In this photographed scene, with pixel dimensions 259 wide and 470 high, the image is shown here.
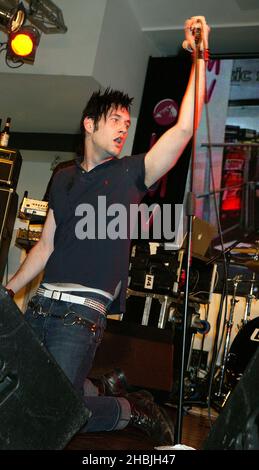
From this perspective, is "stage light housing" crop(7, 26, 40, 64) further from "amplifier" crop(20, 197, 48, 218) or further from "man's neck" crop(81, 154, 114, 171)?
"man's neck" crop(81, 154, 114, 171)

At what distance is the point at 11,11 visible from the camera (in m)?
5.29

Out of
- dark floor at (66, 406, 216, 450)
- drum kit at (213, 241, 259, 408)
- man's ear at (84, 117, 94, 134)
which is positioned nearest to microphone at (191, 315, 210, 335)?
drum kit at (213, 241, 259, 408)

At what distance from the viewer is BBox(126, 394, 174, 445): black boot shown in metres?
2.86

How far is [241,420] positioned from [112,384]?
2.28 metres

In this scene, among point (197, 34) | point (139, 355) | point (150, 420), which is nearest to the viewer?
point (197, 34)

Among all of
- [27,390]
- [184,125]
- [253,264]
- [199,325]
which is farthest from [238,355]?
[27,390]

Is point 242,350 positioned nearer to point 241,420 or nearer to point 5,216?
point 5,216

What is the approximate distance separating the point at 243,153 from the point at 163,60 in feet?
5.89

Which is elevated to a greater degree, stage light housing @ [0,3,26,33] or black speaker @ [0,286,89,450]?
stage light housing @ [0,3,26,33]

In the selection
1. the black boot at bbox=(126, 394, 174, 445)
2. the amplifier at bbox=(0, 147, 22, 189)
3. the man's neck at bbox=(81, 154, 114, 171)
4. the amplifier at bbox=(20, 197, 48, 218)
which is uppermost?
the amplifier at bbox=(0, 147, 22, 189)

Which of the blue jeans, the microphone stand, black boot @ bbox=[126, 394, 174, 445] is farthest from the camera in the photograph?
black boot @ bbox=[126, 394, 174, 445]

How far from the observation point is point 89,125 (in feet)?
7.41

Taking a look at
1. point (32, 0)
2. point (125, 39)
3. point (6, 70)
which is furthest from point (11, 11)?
point (125, 39)

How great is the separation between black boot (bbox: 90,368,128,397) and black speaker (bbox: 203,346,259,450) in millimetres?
2130
